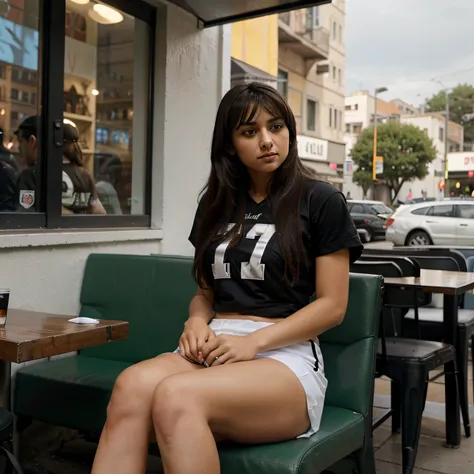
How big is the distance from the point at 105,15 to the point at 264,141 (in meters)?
2.60

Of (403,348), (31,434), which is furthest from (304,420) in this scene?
(31,434)

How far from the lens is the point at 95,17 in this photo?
14.5 ft

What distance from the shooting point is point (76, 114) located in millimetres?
4391

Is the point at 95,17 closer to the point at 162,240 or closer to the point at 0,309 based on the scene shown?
the point at 162,240

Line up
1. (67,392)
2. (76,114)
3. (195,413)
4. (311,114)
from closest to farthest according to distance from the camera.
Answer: (195,413) → (67,392) → (76,114) → (311,114)

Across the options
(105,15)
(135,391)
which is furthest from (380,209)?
(135,391)

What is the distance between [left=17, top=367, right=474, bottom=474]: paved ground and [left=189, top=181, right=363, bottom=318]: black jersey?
1.17 meters

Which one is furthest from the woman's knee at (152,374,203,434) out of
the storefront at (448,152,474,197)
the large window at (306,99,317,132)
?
the storefront at (448,152,474,197)

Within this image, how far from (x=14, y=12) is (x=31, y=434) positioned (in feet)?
8.11

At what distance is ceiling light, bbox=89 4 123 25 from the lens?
14.1 feet

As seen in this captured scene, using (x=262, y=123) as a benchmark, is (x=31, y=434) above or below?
below

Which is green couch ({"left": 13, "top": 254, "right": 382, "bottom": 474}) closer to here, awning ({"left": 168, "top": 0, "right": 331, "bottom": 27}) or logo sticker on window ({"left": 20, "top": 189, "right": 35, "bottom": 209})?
logo sticker on window ({"left": 20, "top": 189, "right": 35, "bottom": 209})

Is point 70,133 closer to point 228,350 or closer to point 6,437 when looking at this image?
point 6,437

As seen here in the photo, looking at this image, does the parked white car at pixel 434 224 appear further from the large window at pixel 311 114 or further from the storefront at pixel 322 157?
the large window at pixel 311 114
